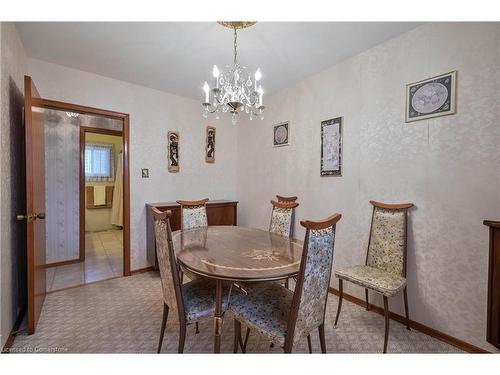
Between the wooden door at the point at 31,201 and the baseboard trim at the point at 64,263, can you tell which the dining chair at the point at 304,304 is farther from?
the baseboard trim at the point at 64,263

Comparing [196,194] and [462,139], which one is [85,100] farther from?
[462,139]

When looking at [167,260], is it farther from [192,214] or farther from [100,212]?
[100,212]

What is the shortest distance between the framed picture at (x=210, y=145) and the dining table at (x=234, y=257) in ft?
6.07

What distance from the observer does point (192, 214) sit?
281cm

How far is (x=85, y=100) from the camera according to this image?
291 centimetres

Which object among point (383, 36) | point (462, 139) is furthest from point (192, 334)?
point (383, 36)

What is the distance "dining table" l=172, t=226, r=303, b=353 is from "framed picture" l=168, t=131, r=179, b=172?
153 cm

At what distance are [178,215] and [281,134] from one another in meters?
1.76

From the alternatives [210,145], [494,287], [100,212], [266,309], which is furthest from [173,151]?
[494,287]

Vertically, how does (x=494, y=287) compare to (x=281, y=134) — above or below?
below

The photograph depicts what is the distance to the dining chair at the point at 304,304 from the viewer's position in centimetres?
125

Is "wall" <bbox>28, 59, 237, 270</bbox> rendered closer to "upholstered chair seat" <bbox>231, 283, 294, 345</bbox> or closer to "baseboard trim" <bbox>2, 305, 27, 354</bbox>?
"baseboard trim" <bbox>2, 305, 27, 354</bbox>

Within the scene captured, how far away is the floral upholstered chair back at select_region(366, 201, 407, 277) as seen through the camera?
2.06 meters
